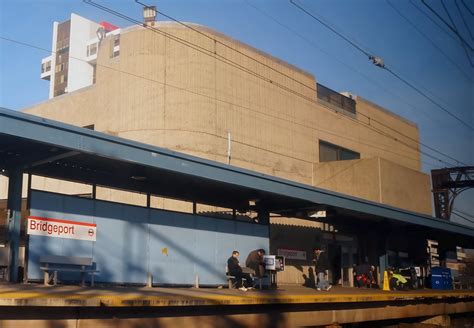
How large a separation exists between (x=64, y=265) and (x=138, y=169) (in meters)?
3.28

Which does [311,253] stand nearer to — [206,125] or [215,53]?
[206,125]

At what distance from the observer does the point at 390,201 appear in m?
30.5

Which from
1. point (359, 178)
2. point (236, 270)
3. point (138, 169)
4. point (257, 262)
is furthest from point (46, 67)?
point (236, 270)

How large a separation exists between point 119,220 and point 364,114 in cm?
2303

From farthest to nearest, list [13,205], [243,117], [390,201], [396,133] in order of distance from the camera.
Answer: [396,133], [390,201], [243,117], [13,205]

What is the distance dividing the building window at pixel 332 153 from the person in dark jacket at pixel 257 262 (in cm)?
1382

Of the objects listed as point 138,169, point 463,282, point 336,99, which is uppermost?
point 336,99

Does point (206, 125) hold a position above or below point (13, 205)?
above

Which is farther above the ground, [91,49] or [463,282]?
[91,49]

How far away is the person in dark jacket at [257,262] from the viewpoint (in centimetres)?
1736

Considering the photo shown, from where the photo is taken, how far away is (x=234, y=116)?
25391mm

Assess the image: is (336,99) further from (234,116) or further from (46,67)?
(46,67)

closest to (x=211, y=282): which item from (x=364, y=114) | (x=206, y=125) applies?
(x=206, y=125)

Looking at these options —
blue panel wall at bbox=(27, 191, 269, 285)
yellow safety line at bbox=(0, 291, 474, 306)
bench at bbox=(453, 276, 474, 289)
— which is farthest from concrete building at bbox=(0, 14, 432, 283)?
yellow safety line at bbox=(0, 291, 474, 306)
